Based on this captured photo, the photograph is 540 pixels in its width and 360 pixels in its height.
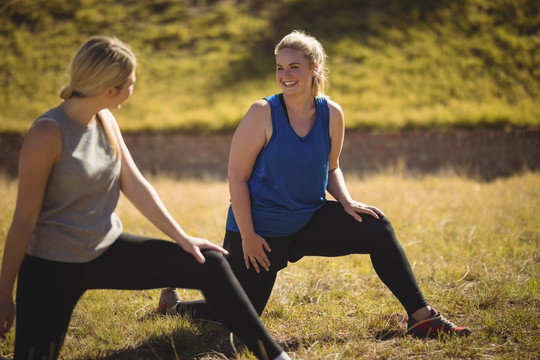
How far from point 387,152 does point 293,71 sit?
32.5ft

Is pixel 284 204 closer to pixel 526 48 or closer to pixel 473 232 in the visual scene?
pixel 473 232

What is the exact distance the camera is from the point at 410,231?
522cm

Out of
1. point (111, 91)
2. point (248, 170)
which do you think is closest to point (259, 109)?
point (248, 170)

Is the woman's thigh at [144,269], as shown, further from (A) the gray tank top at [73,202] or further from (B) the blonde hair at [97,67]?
(B) the blonde hair at [97,67]

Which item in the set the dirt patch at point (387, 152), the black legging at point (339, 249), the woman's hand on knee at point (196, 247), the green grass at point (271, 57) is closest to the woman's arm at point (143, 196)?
the woman's hand on knee at point (196, 247)

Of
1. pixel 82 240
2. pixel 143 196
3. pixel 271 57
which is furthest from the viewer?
pixel 271 57

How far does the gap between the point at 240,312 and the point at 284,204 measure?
36.6 inches

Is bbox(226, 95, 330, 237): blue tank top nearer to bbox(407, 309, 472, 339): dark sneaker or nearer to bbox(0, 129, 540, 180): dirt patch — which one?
bbox(407, 309, 472, 339): dark sneaker

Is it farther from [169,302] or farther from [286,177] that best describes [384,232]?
[169,302]

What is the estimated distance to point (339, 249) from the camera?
114 inches

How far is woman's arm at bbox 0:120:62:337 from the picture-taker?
196 centimetres

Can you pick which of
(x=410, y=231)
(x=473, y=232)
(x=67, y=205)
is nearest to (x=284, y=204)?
(x=67, y=205)

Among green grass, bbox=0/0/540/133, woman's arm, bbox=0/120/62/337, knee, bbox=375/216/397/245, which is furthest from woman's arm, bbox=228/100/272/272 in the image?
green grass, bbox=0/0/540/133

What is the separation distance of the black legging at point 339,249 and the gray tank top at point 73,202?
1.03 metres
